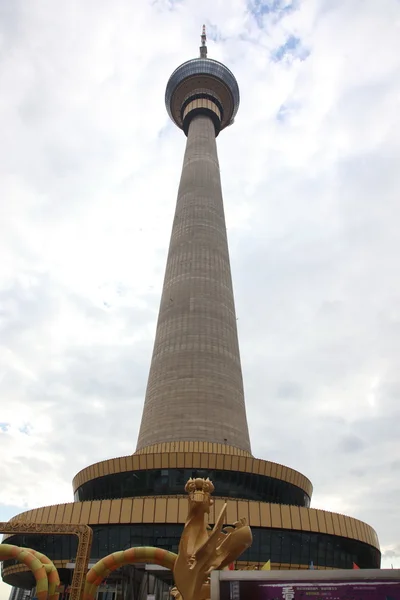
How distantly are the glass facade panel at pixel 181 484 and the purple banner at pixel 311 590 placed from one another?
70.1 ft

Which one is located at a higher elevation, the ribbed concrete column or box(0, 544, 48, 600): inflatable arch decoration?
the ribbed concrete column

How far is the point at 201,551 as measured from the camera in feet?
42.9

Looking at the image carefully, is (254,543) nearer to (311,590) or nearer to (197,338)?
(197,338)

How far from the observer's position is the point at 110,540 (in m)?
27.3

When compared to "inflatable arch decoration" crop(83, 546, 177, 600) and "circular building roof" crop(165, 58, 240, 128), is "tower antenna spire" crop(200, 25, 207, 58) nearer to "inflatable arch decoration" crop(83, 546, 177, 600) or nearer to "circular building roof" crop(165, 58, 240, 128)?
"circular building roof" crop(165, 58, 240, 128)

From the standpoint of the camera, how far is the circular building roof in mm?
67062

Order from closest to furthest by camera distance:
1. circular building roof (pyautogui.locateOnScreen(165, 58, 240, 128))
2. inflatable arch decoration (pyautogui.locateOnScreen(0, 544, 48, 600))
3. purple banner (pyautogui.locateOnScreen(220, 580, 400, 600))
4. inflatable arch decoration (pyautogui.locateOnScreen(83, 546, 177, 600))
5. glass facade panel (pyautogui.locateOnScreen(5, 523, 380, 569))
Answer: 1. purple banner (pyautogui.locateOnScreen(220, 580, 400, 600))
2. inflatable arch decoration (pyautogui.locateOnScreen(83, 546, 177, 600))
3. inflatable arch decoration (pyautogui.locateOnScreen(0, 544, 48, 600))
4. glass facade panel (pyautogui.locateOnScreen(5, 523, 380, 569))
5. circular building roof (pyautogui.locateOnScreen(165, 58, 240, 128))

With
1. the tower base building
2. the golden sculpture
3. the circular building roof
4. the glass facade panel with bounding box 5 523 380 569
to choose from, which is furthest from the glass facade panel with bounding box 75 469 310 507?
the circular building roof

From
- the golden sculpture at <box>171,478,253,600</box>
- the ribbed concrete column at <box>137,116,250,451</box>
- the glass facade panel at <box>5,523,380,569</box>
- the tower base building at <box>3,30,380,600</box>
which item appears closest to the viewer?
the golden sculpture at <box>171,478,253,600</box>

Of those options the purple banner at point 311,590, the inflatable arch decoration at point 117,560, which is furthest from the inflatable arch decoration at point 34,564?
the purple banner at point 311,590

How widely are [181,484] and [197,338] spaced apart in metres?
13.7

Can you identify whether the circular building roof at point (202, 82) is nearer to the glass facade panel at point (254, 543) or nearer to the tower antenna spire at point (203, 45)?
the tower antenna spire at point (203, 45)

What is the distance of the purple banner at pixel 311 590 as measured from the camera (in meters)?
9.27

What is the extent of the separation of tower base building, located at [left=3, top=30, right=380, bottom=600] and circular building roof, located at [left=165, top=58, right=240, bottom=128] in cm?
1431
